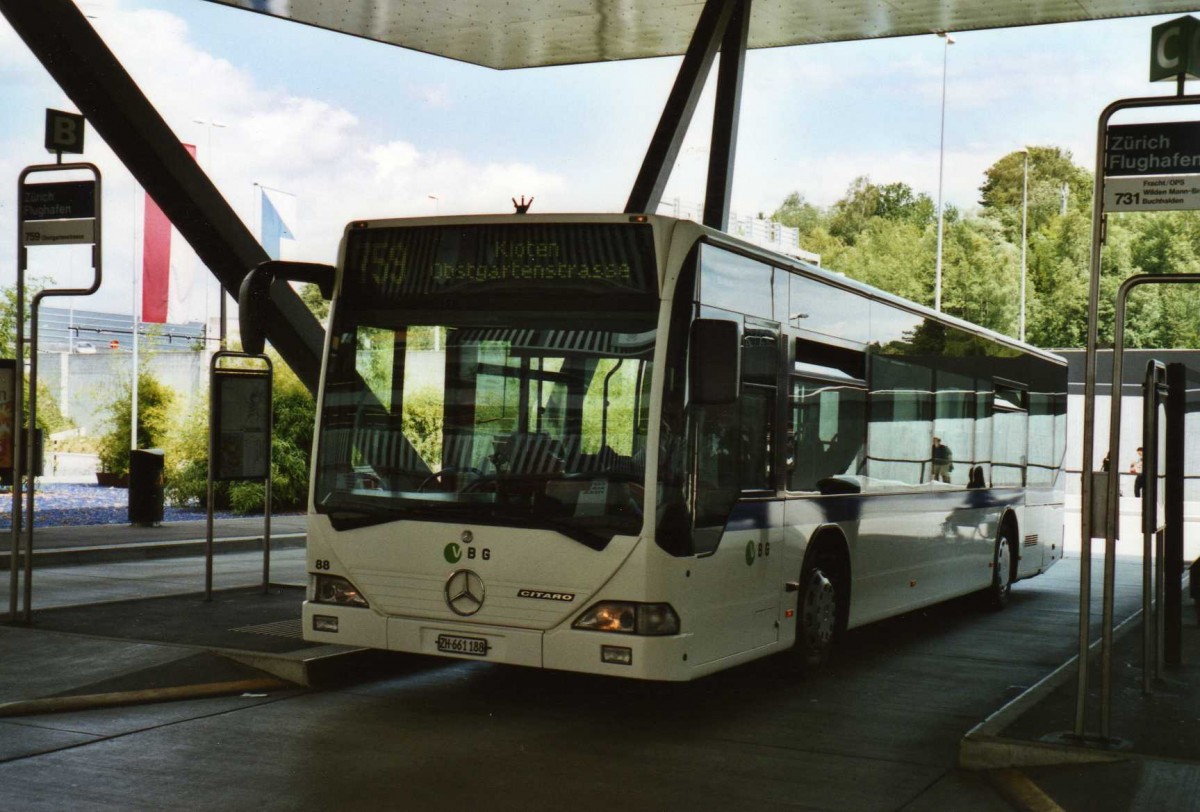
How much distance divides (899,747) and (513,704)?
94.3 inches

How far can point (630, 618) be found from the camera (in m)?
7.76

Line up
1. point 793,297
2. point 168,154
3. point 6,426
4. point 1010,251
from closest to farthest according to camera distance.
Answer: point 793,297, point 6,426, point 168,154, point 1010,251

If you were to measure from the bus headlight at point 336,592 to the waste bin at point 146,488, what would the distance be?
1393 cm

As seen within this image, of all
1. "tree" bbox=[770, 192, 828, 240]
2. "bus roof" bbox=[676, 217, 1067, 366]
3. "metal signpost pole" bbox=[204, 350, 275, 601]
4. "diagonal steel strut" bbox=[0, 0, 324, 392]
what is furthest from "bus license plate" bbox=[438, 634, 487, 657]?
"tree" bbox=[770, 192, 828, 240]

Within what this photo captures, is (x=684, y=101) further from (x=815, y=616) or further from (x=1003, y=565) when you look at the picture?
(x=815, y=616)

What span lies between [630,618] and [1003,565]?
28.6ft

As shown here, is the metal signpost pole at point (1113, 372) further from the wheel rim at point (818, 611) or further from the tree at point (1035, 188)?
the tree at point (1035, 188)

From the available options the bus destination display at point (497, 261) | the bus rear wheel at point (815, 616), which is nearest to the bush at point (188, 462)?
the bus rear wheel at point (815, 616)

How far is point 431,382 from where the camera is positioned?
27.1ft

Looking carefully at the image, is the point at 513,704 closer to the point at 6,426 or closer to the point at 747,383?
the point at 747,383

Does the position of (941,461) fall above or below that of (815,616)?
above

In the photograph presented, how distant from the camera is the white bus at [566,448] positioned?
7801 millimetres

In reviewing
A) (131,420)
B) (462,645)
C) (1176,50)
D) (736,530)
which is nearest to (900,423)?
(736,530)

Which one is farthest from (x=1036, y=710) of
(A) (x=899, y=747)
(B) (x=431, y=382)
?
(B) (x=431, y=382)
